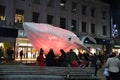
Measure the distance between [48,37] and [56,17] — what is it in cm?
2680

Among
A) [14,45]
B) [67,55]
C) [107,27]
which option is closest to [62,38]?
[67,55]

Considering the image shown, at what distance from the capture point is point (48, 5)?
44281 mm

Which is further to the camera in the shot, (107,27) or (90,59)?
(107,27)

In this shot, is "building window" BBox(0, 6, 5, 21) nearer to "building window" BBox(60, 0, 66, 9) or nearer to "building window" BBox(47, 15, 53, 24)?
"building window" BBox(47, 15, 53, 24)

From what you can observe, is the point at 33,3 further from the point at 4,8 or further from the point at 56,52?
the point at 56,52

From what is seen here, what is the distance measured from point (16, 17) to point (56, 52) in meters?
20.9

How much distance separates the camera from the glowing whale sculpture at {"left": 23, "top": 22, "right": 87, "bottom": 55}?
721 inches

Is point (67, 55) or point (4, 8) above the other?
point (4, 8)

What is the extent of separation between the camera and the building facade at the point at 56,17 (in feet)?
127

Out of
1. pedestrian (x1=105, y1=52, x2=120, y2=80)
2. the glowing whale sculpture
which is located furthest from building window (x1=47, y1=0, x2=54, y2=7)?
pedestrian (x1=105, y1=52, x2=120, y2=80)

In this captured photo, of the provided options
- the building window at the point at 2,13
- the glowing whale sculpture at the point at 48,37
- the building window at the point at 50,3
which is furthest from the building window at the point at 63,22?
the glowing whale sculpture at the point at 48,37

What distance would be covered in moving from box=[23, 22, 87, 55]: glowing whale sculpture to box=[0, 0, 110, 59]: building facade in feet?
62.5

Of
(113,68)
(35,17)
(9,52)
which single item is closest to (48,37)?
(113,68)

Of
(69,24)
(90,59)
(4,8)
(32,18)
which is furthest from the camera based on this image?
(69,24)
